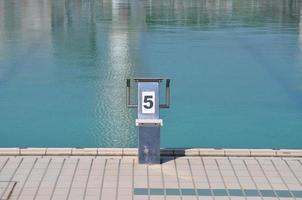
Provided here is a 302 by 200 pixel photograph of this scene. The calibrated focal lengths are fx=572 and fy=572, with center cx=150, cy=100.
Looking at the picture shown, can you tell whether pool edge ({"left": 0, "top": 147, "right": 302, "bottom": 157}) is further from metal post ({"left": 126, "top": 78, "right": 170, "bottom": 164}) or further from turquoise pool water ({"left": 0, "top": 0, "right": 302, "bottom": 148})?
turquoise pool water ({"left": 0, "top": 0, "right": 302, "bottom": 148})

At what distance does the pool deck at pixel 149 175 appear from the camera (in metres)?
4.78

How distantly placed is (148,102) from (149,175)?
0.67m

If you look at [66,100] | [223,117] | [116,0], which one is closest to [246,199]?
[223,117]

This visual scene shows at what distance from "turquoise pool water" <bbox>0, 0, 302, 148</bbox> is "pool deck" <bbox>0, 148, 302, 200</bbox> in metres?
1.93

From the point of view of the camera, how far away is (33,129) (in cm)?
823

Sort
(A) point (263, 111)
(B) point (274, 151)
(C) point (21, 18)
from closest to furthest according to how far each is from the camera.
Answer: (B) point (274, 151), (A) point (263, 111), (C) point (21, 18)

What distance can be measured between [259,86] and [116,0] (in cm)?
2081

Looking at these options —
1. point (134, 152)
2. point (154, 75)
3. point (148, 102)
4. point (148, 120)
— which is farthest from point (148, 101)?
point (154, 75)

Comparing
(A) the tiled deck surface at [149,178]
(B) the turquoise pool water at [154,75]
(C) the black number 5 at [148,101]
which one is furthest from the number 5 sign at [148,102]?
(B) the turquoise pool water at [154,75]

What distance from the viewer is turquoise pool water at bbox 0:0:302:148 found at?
8.05m

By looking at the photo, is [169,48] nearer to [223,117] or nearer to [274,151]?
[223,117]

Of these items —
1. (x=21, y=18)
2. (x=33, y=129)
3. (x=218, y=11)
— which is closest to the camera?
(x=33, y=129)

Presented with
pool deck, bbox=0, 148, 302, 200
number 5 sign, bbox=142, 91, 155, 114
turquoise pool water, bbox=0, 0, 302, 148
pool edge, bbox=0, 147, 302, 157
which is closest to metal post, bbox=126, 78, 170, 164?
number 5 sign, bbox=142, 91, 155, 114

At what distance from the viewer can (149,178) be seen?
5090 mm
